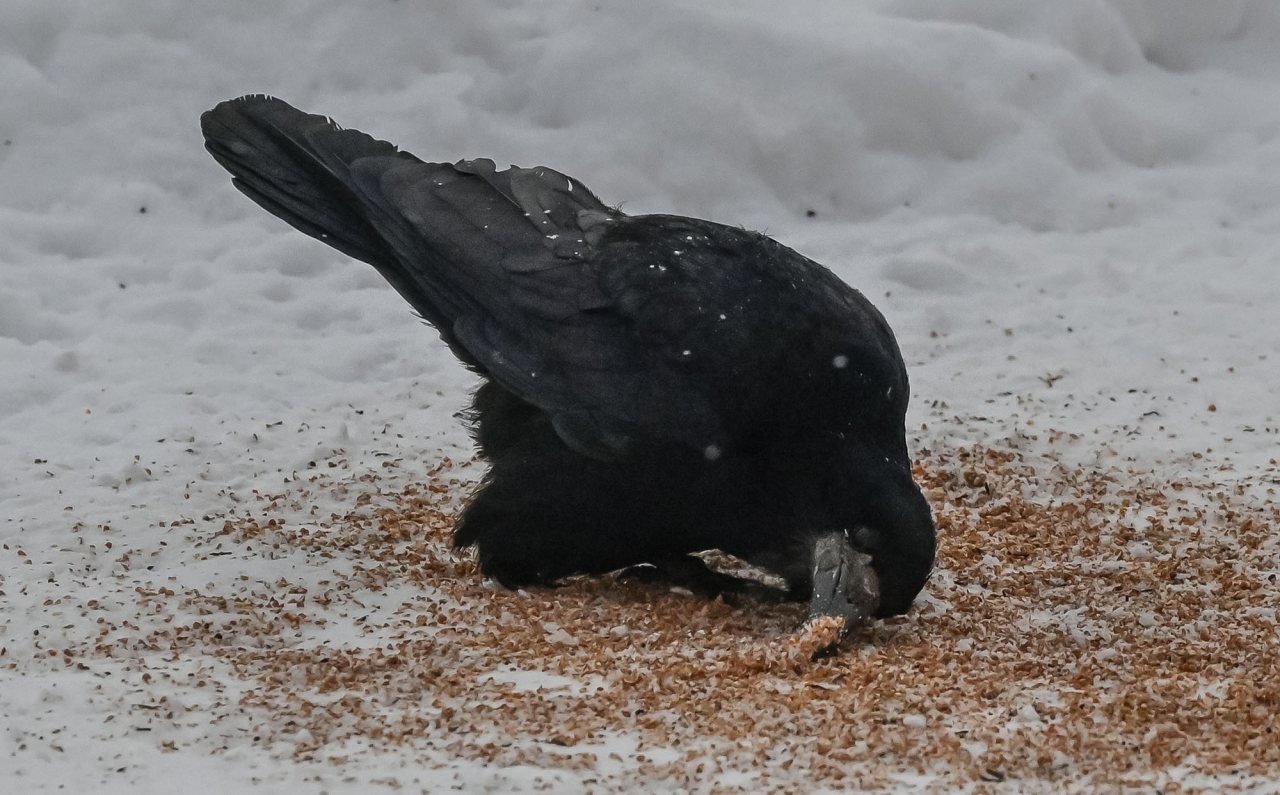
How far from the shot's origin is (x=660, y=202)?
7543 millimetres

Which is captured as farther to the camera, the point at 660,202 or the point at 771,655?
the point at 660,202

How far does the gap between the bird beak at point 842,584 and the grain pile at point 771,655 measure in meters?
0.08

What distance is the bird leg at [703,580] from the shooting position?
4.52 meters

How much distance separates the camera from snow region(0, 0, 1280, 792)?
5801mm

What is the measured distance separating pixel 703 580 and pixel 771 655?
0.75m

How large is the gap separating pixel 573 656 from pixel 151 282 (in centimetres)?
366

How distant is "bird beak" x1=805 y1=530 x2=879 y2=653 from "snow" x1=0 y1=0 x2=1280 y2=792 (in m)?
1.69

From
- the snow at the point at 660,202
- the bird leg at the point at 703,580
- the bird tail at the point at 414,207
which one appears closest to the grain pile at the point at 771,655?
the bird leg at the point at 703,580

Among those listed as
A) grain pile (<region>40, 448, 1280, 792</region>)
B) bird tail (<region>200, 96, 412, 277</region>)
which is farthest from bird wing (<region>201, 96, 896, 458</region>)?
grain pile (<region>40, 448, 1280, 792</region>)

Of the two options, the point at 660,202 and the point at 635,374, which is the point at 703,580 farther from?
the point at 660,202

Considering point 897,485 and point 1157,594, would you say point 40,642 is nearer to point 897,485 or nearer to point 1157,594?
point 897,485

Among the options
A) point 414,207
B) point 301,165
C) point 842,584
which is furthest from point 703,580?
point 301,165

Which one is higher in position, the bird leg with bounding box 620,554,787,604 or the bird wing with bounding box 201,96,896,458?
the bird wing with bounding box 201,96,896,458

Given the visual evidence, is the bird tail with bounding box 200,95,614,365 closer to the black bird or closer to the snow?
the black bird
